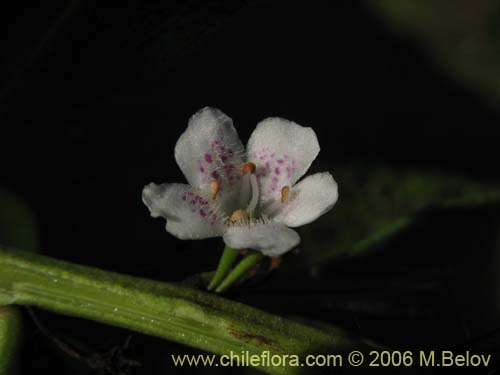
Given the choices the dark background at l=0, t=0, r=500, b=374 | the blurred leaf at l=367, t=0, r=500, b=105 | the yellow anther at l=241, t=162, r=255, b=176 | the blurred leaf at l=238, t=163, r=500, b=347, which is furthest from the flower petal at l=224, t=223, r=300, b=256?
the blurred leaf at l=367, t=0, r=500, b=105

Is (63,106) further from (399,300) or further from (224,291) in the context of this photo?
(399,300)

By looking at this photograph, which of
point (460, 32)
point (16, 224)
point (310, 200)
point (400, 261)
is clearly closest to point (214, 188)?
point (310, 200)

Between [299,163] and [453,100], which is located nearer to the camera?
[299,163]

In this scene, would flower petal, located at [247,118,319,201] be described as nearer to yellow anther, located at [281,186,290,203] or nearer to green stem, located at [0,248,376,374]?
yellow anther, located at [281,186,290,203]

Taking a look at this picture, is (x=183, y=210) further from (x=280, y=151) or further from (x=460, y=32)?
(x=460, y=32)

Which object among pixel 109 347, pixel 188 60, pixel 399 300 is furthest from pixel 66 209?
pixel 399 300

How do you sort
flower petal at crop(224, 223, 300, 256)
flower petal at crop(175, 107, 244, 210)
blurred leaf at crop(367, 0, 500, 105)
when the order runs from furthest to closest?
blurred leaf at crop(367, 0, 500, 105) → flower petal at crop(175, 107, 244, 210) → flower petal at crop(224, 223, 300, 256)
